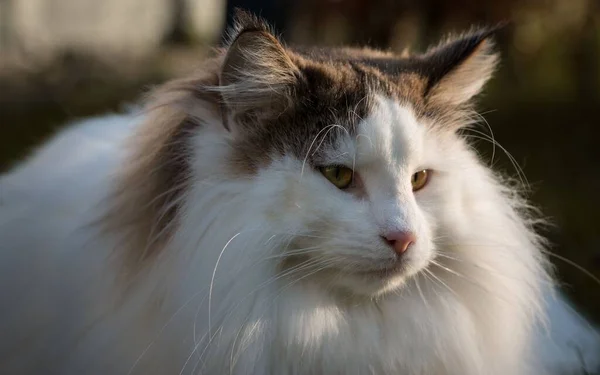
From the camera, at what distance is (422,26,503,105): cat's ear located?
2.01 metres

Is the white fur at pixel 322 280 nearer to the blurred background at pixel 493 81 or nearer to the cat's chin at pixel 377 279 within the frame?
the cat's chin at pixel 377 279

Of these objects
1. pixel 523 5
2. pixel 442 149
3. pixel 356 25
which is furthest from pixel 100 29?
pixel 442 149

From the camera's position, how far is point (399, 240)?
1.71 meters

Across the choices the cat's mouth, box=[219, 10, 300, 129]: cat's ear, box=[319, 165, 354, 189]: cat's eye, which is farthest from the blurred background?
box=[219, 10, 300, 129]: cat's ear

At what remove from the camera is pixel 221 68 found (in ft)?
6.07

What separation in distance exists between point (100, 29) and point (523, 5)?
6.28 meters

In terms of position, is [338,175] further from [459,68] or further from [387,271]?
[459,68]

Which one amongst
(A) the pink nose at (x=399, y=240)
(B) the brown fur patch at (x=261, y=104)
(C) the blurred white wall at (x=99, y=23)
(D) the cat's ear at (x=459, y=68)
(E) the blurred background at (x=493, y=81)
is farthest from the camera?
(C) the blurred white wall at (x=99, y=23)

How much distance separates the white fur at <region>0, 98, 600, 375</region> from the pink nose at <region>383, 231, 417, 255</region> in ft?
0.06

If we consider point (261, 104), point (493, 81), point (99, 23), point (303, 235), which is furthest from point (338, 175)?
point (99, 23)

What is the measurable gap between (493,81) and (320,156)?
18.2 feet

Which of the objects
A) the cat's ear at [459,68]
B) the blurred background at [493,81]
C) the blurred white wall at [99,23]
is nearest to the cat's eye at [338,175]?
the cat's ear at [459,68]

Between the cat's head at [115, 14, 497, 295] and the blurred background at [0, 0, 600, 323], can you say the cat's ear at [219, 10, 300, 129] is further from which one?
the blurred background at [0, 0, 600, 323]

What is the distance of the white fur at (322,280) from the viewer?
69.9 inches
